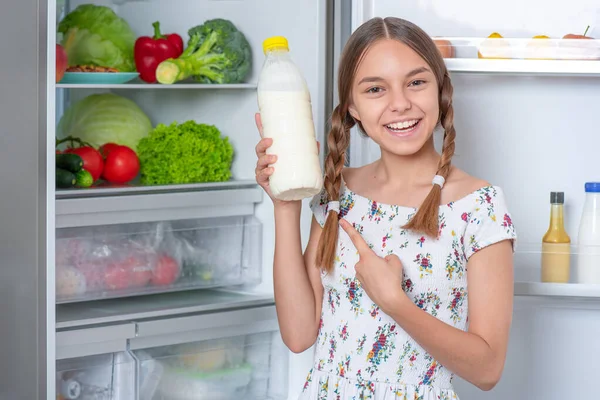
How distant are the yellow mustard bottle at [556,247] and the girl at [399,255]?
396 mm

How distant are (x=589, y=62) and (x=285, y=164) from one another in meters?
0.71

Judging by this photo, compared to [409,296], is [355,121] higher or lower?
higher

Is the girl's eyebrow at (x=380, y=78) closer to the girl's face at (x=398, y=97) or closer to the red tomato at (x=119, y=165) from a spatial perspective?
the girl's face at (x=398, y=97)

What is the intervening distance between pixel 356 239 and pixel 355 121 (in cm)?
26

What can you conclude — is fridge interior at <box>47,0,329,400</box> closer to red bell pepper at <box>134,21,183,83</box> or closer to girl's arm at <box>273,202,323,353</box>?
red bell pepper at <box>134,21,183,83</box>

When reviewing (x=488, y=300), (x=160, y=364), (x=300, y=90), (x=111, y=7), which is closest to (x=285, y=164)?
(x=300, y=90)

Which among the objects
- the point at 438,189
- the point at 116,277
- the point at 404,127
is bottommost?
the point at 116,277

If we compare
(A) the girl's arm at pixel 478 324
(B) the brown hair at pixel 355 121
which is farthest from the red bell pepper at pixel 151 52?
(A) the girl's arm at pixel 478 324

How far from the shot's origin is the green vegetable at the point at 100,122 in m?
2.14

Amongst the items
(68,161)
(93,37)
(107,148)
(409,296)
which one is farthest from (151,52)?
(409,296)

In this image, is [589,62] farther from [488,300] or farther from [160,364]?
[160,364]

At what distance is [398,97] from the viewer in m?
1.45

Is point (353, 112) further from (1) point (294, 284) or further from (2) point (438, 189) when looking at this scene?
(1) point (294, 284)

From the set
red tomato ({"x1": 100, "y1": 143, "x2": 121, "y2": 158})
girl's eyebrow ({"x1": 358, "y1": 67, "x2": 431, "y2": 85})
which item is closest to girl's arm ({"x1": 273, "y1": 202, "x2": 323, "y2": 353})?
girl's eyebrow ({"x1": 358, "y1": 67, "x2": 431, "y2": 85})
